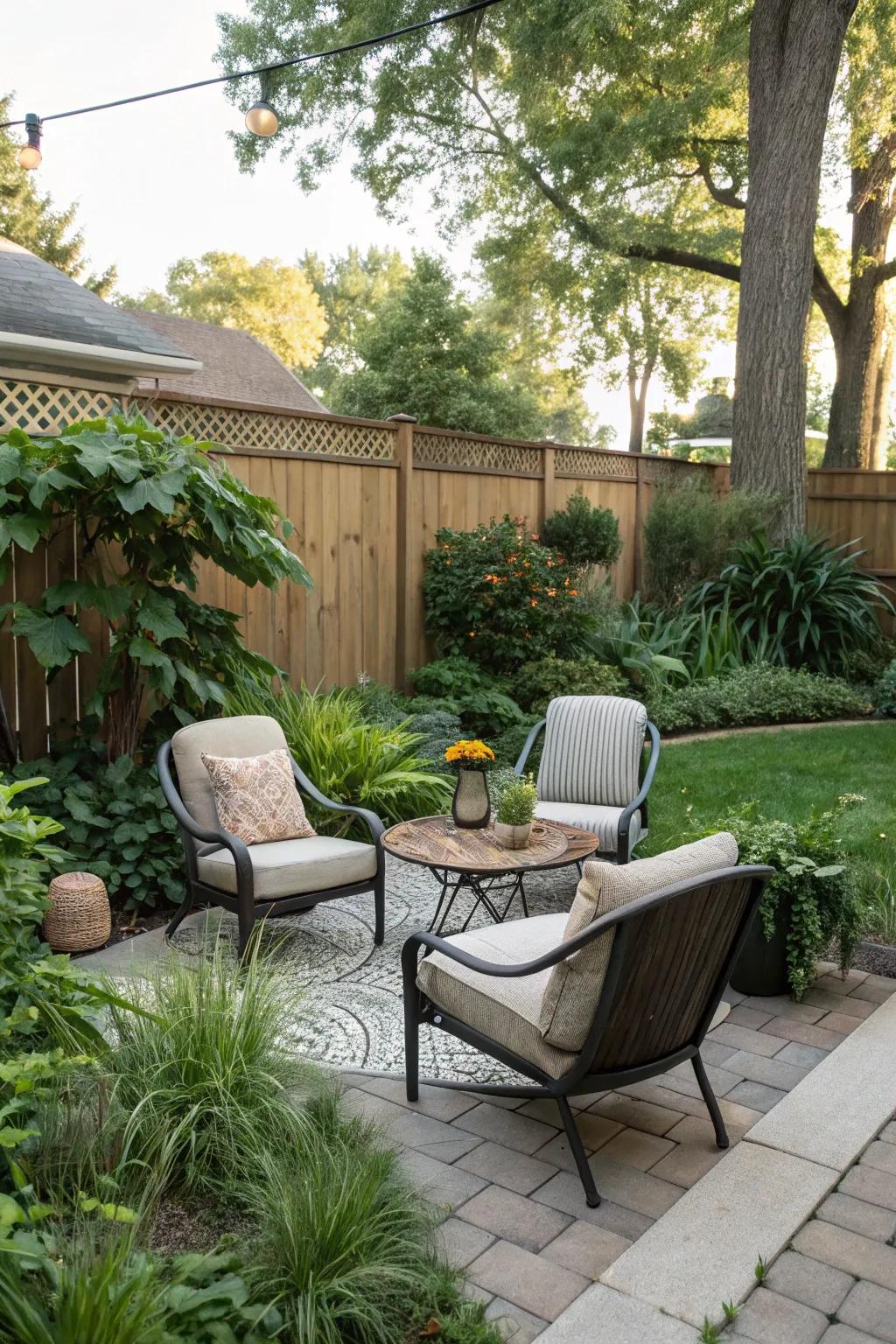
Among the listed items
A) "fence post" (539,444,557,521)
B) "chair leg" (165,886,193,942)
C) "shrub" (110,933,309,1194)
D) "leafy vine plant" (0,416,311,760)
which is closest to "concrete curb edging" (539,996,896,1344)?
"shrub" (110,933,309,1194)

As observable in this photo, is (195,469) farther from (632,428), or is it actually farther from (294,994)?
(632,428)

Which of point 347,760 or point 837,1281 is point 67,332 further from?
point 837,1281

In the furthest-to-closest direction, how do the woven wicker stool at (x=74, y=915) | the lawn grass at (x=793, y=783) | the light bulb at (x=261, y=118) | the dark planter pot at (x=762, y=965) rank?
1. the light bulb at (x=261, y=118)
2. the lawn grass at (x=793, y=783)
3. the woven wicker stool at (x=74, y=915)
4. the dark planter pot at (x=762, y=965)

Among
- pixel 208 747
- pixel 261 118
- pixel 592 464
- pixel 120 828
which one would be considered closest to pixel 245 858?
pixel 208 747

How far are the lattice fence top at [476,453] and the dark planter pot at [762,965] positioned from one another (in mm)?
4935

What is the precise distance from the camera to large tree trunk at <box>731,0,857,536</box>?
9.98m

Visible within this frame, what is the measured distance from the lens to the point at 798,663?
393 inches

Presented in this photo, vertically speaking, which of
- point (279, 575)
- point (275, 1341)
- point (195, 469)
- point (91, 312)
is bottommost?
point (275, 1341)

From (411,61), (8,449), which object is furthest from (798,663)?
(411,61)

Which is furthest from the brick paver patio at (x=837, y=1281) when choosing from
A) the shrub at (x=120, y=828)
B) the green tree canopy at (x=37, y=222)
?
the green tree canopy at (x=37, y=222)

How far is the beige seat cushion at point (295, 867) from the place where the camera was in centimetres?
399

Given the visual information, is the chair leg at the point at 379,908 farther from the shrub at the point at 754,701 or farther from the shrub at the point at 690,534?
the shrub at the point at 690,534

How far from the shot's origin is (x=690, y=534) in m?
10.2

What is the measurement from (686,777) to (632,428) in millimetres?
28341
